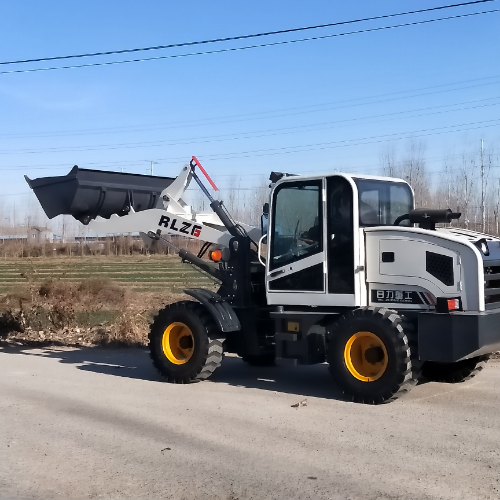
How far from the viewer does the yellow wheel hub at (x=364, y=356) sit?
9.19 m

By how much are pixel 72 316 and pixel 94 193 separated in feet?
19.7

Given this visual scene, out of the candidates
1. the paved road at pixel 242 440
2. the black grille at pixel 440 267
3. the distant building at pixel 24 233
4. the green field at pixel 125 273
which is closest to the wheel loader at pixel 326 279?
the black grille at pixel 440 267

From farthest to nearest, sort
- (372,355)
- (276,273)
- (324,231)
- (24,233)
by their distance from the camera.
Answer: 1. (24,233)
2. (276,273)
3. (324,231)
4. (372,355)

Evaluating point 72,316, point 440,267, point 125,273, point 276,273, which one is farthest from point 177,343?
point 125,273

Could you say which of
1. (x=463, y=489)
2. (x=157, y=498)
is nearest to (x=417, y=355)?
(x=463, y=489)

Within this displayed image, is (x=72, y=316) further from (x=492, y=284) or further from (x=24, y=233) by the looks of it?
(x=24, y=233)

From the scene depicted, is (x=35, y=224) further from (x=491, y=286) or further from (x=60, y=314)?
(x=491, y=286)

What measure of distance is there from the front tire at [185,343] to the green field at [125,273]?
613 cm

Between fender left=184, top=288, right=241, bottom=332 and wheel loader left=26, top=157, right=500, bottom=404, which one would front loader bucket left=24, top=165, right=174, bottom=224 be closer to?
wheel loader left=26, top=157, right=500, bottom=404

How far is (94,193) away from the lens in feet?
38.5

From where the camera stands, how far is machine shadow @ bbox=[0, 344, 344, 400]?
34.1ft

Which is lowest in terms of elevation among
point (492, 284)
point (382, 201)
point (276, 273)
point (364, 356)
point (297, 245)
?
point (364, 356)

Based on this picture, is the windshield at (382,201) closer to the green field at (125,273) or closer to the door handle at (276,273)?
the door handle at (276,273)

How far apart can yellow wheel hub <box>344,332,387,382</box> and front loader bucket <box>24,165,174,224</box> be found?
14.8ft
